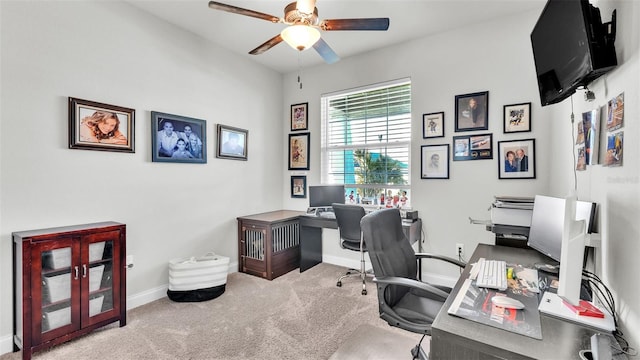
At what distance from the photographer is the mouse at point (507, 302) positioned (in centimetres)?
111

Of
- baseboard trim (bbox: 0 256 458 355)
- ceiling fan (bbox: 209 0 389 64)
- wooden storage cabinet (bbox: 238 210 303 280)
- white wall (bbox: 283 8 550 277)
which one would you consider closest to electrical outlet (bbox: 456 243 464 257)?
white wall (bbox: 283 8 550 277)

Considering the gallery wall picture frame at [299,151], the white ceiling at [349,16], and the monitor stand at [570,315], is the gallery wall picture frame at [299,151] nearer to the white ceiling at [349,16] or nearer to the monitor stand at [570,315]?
the white ceiling at [349,16]

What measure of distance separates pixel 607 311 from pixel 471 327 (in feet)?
1.92

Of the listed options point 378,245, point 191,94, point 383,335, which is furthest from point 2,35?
point 383,335

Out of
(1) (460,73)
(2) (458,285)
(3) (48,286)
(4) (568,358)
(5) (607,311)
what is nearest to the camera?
(4) (568,358)

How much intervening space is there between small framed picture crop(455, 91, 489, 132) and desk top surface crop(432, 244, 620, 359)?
227 centimetres

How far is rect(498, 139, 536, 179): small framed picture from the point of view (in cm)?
266

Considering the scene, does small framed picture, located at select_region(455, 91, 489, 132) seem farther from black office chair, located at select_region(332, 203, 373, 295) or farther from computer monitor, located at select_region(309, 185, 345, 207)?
computer monitor, located at select_region(309, 185, 345, 207)

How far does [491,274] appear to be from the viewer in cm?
146

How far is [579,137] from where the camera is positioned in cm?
164

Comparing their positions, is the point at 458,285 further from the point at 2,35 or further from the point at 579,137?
the point at 2,35

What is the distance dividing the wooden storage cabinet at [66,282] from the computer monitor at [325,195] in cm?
206

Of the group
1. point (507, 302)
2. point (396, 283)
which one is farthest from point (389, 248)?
point (507, 302)

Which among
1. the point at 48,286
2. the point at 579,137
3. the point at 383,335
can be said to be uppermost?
the point at 579,137
